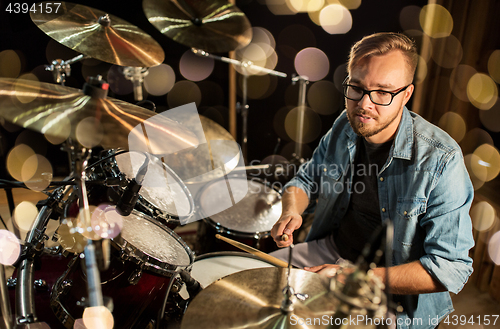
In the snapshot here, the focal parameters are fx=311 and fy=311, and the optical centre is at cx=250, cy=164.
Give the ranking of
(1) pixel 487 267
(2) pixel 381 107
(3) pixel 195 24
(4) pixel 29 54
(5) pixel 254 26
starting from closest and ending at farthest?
(2) pixel 381 107
(3) pixel 195 24
(1) pixel 487 267
(4) pixel 29 54
(5) pixel 254 26

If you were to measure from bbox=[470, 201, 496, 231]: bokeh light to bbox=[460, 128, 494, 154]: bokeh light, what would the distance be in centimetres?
45

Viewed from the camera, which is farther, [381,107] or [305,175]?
[305,175]

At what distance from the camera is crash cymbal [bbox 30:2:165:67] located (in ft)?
4.51

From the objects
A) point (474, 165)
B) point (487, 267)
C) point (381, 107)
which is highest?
point (381, 107)

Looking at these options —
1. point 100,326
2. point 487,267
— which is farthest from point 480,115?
point 100,326

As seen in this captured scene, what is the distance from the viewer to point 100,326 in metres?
0.81

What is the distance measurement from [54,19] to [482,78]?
8.37ft

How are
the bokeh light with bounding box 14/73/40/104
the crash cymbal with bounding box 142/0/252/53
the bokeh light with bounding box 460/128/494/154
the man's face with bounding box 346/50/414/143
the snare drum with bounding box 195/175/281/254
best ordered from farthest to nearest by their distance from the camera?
1. the bokeh light with bounding box 460/128/494/154
2. the crash cymbal with bounding box 142/0/252/53
3. the snare drum with bounding box 195/175/281/254
4. the man's face with bounding box 346/50/414/143
5. the bokeh light with bounding box 14/73/40/104

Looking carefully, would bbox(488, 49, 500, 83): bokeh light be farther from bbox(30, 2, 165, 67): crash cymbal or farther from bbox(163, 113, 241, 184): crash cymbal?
bbox(30, 2, 165, 67): crash cymbal

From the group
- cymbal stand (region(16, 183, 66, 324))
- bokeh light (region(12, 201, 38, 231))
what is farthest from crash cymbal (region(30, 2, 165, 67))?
bokeh light (region(12, 201, 38, 231))

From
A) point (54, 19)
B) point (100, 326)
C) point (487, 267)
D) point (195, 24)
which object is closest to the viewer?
point (100, 326)

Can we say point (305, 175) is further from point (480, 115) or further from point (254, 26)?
point (254, 26)

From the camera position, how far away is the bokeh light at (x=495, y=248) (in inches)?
74.5

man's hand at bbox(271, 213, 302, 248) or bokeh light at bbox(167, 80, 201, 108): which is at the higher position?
bokeh light at bbox(167, 80, 201, 108)
